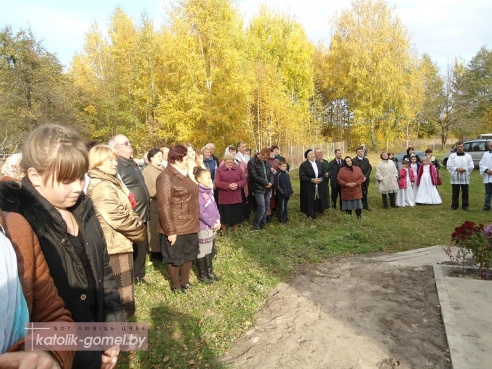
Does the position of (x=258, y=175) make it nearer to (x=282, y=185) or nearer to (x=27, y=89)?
(x=282, y=185)

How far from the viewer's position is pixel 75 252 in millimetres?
1727

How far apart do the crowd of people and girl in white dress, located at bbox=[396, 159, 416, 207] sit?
531 cm

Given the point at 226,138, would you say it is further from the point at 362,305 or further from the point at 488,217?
the point at 362,305

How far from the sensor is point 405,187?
11125mm

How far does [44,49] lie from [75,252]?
24.4m

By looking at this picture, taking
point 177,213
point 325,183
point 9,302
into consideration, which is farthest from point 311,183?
point 9,302

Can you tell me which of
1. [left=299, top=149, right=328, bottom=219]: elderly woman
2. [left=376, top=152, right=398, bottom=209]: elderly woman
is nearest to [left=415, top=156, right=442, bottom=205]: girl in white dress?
[left=376, top=152, right=398, bottom=209]: elderly woman

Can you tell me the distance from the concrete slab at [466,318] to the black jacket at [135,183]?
12.6 ft

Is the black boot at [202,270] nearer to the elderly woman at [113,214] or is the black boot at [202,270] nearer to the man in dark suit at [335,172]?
the elderly woman at [113,214]

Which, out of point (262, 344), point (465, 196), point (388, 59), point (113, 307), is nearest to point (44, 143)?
point (113, 307)

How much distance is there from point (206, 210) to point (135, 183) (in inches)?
41.4

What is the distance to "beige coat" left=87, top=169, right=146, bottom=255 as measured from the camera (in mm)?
3164

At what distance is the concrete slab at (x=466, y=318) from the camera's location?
9.41 ft

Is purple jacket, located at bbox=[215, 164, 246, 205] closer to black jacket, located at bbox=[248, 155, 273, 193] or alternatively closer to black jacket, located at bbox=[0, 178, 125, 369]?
black jacket, located at bbox=[248, 155, 273, 193]
